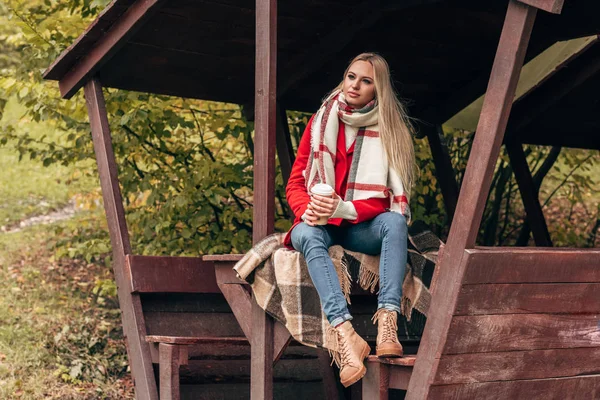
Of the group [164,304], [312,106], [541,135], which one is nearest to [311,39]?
[312,106]

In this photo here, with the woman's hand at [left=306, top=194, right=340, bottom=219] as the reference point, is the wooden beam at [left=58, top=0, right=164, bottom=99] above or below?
above

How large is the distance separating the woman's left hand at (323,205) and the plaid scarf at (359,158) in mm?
323

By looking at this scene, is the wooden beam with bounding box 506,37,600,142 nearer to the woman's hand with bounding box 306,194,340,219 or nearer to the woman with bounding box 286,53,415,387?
the woman with bounding box 286,53,415,387

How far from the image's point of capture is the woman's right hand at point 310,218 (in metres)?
4.84

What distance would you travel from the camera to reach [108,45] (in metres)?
6.18

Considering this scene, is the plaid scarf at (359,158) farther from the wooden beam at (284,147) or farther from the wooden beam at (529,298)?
the wooden beam at (284,147)

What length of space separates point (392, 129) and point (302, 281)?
98cm

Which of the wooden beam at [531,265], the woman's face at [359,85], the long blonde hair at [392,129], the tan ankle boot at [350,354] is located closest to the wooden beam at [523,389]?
the tan ankle boot at [350,354]

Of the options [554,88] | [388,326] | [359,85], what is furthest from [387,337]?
[554,88]

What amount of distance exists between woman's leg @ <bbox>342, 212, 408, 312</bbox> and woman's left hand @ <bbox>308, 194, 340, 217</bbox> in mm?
266

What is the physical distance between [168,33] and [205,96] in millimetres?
1043

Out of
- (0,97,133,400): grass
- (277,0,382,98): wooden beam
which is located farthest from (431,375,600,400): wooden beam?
(0,97,133,400): grass

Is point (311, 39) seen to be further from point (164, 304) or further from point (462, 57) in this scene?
point (164, 304)

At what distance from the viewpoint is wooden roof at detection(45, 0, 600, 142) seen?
20.4ft
